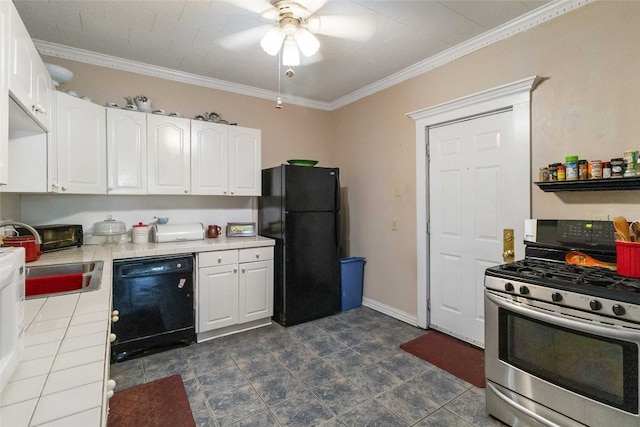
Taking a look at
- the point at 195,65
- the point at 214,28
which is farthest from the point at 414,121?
the point at 195,65

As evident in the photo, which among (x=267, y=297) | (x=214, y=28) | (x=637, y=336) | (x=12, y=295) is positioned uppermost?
(x=214, y=28)

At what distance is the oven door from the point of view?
135 cm

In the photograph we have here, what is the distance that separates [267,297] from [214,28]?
2418 millimetres

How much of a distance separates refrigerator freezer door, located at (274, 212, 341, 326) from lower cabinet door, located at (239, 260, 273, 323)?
0.13m

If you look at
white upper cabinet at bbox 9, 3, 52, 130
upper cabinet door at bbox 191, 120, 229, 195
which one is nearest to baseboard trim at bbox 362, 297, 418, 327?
upper cabinet door at bbox 191, 120, 229, 195

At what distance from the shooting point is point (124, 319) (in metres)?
2.41

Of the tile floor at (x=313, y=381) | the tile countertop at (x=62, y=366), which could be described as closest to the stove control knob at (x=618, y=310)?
the tile floor at (x=313, y=381)

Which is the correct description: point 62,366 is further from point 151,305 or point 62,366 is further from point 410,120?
point 410,120

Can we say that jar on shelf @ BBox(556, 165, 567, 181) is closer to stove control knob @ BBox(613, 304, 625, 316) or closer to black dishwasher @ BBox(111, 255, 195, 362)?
stove control knob @ BBox(613, 304, 625, 316)

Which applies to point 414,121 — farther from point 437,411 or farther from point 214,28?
point 437,411

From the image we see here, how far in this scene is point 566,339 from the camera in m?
1.52

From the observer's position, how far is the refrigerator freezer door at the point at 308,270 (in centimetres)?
315

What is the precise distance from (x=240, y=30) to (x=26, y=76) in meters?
1.38

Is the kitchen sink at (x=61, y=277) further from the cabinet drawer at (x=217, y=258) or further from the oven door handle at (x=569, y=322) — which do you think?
the oven door handle at (x=569, y=322)
